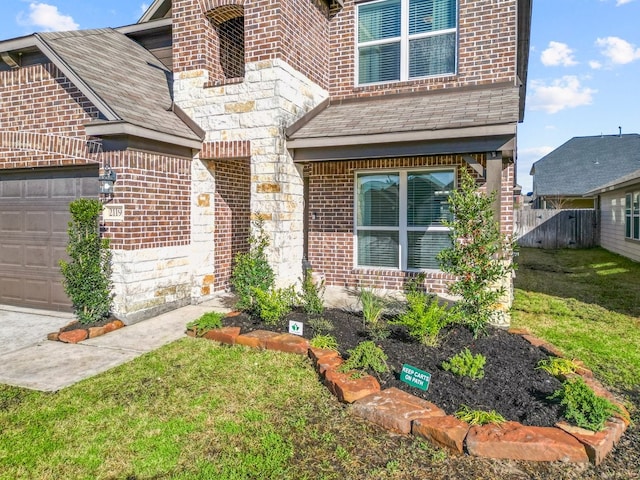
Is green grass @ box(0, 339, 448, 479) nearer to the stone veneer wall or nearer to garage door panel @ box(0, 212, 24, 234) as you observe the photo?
the stone veneer wall

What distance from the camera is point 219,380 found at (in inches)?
168

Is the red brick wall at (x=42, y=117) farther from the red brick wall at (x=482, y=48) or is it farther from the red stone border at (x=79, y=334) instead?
the red brick wall at (x=482, y=48)

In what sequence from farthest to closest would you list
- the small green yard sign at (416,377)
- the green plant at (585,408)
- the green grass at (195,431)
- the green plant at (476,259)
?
1. the green plant at (476,259)
2. the small green yard sign at (416,377)
3. the green plant at (585,408)
4. the green grass at (195,431)

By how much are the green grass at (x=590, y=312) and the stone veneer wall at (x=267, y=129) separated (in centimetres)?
378

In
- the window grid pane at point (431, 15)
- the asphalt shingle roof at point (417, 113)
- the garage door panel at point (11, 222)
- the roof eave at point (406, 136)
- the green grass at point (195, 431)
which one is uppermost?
the window grid pane at point (431, 15)

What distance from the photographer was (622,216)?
50.1 feet

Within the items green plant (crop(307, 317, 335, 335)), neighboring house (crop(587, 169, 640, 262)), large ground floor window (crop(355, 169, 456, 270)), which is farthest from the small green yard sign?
neighboring house (crop(587, 169, 640, 262))

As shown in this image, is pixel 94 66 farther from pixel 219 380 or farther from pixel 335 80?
pixel 219 380

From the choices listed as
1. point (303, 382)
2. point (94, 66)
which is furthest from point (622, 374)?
point (94, 66)

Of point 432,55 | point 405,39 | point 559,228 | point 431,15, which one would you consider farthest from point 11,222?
point 559,228

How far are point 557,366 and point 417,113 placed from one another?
4.34 metres

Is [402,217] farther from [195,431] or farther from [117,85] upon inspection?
[195,431]

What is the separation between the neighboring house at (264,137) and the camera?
6.36 m

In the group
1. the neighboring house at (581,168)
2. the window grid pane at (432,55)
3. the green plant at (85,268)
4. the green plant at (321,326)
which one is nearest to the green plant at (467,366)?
the green plant at (321,326)
